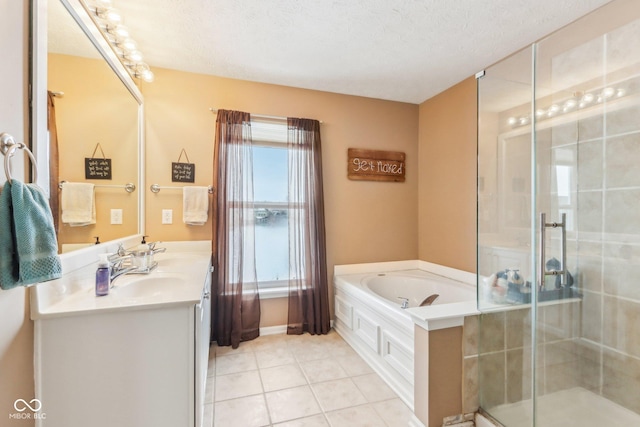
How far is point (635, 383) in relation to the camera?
5.12 feet

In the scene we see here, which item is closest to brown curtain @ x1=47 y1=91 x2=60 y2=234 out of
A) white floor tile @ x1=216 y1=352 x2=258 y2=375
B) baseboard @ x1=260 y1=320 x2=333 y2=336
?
white floor tile @ x1=216 y1=352 x2=258 y2=375

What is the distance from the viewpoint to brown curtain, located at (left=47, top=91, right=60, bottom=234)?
121cm

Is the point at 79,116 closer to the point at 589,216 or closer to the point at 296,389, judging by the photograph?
the point at 296,389

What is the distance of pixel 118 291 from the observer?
1413 mm

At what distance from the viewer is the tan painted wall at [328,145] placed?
98.1 inches

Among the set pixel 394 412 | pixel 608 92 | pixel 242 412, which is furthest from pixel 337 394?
pixel 608 92

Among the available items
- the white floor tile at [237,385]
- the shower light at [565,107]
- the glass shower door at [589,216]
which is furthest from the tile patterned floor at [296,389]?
the shower light at [565,107]

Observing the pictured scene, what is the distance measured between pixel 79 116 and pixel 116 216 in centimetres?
70

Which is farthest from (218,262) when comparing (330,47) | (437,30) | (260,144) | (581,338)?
(581,338)

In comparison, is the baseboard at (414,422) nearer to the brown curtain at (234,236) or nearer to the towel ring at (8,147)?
the brown curtain at (234,236)

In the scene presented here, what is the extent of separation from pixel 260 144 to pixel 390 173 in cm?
148

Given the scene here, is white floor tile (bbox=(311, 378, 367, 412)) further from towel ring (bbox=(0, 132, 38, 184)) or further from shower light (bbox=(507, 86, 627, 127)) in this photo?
shower light (bbox=(507, 86, 627, 127))

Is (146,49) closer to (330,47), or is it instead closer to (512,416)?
(330,47)

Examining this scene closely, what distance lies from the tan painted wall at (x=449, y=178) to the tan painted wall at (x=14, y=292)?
2.94 m
